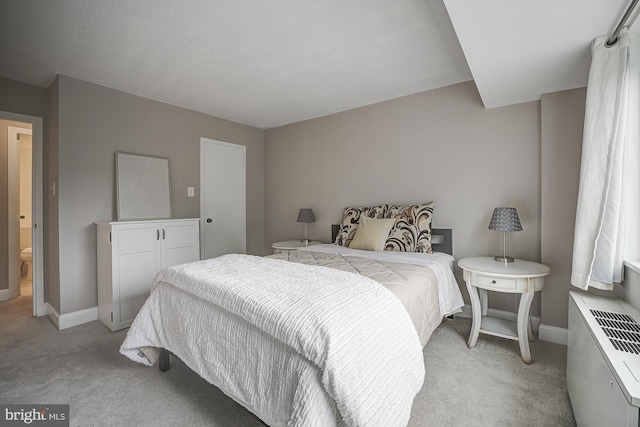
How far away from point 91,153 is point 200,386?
2.55 metres

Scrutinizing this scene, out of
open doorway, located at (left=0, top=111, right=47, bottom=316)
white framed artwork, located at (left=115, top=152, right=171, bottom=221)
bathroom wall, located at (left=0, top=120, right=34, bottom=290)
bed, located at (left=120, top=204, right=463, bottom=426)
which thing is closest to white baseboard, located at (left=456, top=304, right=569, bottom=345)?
bed, located at (left=120, top=204, right=463, bottom=426)

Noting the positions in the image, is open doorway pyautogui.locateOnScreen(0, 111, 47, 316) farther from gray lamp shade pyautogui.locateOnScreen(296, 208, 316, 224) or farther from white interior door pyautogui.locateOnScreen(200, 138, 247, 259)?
gray lamp shade pyautogui.locateOnScreen(296, 208, 316, 224)

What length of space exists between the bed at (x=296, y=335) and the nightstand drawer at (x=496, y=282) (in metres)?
0.46

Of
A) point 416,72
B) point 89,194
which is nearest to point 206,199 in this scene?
point 89,194

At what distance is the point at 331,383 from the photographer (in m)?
0.96

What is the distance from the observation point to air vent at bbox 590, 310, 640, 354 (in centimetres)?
108

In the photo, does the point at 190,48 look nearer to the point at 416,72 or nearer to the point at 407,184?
the point at 416,72

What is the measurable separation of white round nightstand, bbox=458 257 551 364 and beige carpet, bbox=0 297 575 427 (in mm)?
148

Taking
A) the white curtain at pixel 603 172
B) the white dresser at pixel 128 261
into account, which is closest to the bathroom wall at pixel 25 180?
the white dresser at pixel 128 261

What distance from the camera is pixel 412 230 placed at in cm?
281

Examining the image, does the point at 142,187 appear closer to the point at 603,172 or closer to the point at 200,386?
the point at 200,386

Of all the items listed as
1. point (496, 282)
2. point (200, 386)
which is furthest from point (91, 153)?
point (496, 282)

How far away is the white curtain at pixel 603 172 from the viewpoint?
1534mm

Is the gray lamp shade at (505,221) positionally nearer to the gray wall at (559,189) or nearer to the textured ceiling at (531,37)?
the gray wall at (559,189)
